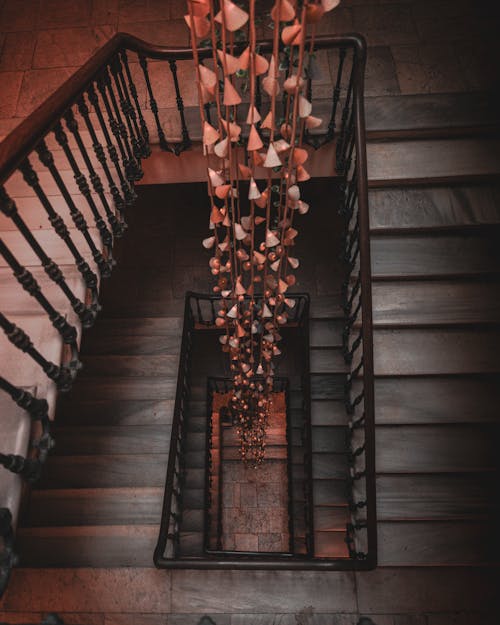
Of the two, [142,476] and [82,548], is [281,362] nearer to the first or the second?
[142,476]

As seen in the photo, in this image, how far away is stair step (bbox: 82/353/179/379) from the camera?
12.4 ft

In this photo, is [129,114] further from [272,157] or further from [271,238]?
[272,157]

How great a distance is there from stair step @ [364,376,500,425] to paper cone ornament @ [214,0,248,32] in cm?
225

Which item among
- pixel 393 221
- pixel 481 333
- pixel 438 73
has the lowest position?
pixel 481 333

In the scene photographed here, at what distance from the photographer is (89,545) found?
274 centimetres

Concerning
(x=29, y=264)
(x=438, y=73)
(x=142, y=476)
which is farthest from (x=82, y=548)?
(x=438, y=73)

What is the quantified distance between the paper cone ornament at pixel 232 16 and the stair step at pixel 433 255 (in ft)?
6.65

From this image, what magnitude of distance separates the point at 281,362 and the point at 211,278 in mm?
1319

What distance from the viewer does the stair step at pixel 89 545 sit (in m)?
2.68

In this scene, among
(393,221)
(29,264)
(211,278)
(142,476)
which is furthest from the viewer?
(211,278)

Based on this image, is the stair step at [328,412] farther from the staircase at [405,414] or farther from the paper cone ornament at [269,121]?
the paper cone ornament at [269,121]

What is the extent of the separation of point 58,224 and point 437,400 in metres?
Answer: 2.43

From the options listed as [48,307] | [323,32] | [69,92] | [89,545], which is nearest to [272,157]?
[69,92]

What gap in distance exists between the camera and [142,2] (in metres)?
3.96
